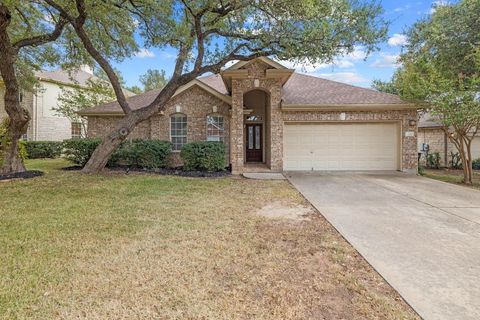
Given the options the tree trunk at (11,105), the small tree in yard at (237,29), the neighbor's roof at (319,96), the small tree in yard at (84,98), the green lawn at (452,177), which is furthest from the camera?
the small tree in yard at (84,98)

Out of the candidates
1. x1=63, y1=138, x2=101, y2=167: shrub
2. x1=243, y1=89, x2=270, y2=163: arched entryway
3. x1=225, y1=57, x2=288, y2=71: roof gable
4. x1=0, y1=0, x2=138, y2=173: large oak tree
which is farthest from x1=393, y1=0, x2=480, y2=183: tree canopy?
x1=63, y1=138, x2=101, y2=167: shrub

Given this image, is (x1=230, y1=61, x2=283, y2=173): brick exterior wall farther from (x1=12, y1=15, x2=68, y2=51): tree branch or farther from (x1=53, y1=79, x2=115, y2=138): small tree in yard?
(x1=53, y1=79, x2=115, y2=138): small tree in yard

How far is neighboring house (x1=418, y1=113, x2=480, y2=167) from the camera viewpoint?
17.8 m

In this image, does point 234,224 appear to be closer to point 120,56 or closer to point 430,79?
point 430,79

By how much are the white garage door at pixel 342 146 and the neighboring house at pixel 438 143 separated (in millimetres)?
6991

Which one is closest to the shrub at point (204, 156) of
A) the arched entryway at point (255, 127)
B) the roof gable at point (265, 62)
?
the roof gable at point (265, 62)

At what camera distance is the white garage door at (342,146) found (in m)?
13.2

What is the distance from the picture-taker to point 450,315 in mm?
2666

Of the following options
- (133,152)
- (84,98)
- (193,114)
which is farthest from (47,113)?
(193,114)

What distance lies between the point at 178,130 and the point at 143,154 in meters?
2.35

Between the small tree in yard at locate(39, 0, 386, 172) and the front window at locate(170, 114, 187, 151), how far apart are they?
10.4ft

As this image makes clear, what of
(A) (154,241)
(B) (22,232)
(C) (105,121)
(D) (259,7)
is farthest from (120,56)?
(A) (154,241)

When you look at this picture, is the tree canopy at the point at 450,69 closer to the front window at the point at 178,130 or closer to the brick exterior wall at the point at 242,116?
the brick exterior wall at the point at 242,116

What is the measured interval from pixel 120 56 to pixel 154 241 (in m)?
11.4
